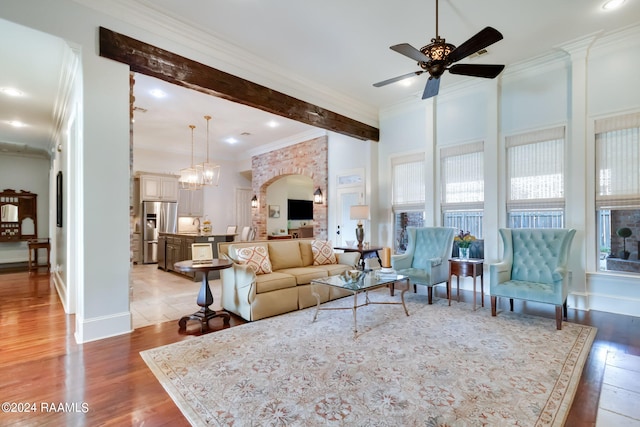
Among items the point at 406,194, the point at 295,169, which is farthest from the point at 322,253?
the point at 295,169

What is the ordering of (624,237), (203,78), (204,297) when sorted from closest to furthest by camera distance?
(204,297), (203,78), (624,237)

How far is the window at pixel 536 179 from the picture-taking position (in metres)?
4.37

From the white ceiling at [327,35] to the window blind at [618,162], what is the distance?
1180 millimetres

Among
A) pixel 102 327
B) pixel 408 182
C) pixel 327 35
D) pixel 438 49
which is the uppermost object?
pixel 327 35

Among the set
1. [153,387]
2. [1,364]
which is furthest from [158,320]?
[153,387]

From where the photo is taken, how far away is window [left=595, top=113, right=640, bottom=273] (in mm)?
3816

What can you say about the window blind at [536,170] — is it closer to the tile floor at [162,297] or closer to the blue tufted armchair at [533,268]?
the blue tufted armchair at [533,268]

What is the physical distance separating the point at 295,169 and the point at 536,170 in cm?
531

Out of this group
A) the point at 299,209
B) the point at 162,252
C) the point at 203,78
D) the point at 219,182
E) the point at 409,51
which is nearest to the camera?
the point at 409,51

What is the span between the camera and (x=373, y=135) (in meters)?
6.38

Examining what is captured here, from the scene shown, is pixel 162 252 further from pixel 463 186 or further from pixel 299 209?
pixel 463 186

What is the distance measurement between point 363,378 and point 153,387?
151cm

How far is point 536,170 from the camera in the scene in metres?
4.55

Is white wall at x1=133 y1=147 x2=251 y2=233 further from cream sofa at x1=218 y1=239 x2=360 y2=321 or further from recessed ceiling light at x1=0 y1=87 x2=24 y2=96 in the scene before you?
cream sofa at x1=218 y1=239 x2=360 y2=321
